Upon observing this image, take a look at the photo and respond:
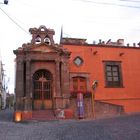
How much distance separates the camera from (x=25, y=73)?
23.4 m

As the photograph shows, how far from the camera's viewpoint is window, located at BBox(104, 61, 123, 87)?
28.9m

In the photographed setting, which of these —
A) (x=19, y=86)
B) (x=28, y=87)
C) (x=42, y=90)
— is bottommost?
(x=42, y=90)

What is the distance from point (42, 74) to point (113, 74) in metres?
8.41

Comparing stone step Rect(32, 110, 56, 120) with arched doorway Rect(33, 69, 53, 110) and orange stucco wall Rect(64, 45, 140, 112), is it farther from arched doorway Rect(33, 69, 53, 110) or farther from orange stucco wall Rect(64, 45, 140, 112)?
orange stucco wall Rect(64, 45, 140, 112)

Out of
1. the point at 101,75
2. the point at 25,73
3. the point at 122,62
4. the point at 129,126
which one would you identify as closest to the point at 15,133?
the point at 129,126

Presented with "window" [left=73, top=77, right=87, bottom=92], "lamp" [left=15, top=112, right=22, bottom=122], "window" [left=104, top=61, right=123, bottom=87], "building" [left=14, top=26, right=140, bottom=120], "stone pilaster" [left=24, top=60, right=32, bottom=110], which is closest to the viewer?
"lamp" [left=15, top=112, right=22, bottom=122]

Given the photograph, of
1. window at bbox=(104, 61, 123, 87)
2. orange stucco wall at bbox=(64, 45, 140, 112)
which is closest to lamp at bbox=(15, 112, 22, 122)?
orange stucco wall at bbox=(64, 45, 140, 112)

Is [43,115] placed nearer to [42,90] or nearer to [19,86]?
[42,90]

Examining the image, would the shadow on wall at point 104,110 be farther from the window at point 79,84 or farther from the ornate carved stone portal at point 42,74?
the window at point 79,84

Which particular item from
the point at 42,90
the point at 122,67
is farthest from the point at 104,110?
the point at 122,67

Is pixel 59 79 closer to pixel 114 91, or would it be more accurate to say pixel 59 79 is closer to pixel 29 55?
pixel 29 55

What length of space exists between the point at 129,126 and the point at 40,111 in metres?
10.3

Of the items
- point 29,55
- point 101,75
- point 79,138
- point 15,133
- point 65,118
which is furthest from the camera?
point 101,75

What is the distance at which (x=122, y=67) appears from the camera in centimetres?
2973
